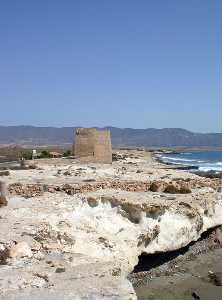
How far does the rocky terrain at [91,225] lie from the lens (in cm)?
1182

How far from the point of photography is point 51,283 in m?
11.7

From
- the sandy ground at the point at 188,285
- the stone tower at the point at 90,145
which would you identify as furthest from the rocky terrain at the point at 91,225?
the stone tower at the point at 90,145

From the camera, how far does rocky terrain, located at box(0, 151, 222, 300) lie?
38.8 feet

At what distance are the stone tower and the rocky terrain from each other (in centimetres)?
998

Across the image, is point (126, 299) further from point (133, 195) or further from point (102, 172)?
point (102, 172)

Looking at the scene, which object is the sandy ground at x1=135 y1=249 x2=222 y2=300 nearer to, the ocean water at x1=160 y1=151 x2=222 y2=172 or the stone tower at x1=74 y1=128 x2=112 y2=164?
the stone tower at x1=74 y1=128 x2=112 y2=164

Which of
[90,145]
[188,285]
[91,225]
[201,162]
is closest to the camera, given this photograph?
[91,225]

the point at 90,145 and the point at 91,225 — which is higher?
the point at 90,145

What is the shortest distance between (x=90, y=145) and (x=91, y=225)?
71.4 feet

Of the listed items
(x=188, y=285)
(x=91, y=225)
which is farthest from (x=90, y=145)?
(x=91, y=225)

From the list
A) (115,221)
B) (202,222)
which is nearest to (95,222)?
(115,221)

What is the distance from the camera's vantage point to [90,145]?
39.5 metres

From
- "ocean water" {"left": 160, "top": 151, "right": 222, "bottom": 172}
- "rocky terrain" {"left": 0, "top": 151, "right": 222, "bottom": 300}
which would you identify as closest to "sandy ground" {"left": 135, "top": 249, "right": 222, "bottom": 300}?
"rocky terrain" {"left": 0, "top": 151, "right": 222, "bottom": 300}

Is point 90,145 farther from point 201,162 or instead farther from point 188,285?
point 201,162
